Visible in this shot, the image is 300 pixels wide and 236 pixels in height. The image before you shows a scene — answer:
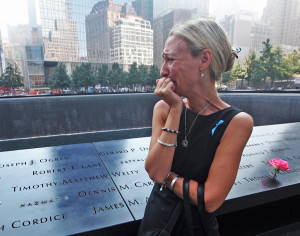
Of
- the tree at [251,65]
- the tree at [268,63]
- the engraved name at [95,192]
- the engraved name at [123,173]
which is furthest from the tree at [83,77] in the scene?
the engraved name at [95,192]

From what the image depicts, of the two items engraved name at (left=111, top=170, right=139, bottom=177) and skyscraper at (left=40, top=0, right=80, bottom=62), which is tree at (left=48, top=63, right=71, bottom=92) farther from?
engraved name at (left=111, top=170, right=139, bottom=177)

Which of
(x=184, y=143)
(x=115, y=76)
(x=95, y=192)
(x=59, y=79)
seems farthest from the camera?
(x=115, y=76)

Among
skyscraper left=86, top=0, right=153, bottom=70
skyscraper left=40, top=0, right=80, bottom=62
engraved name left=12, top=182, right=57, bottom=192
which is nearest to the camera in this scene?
engraved name left=12, top=182, right=57, bottom=192

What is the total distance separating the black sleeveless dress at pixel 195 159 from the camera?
1.08 meters

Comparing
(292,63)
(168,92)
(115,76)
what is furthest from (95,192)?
(115,76)

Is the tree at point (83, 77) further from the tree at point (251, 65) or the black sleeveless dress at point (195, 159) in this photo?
the black sleeveless dress at point (195, 159)

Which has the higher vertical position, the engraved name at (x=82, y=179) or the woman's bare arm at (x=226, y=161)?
the woman's bare arm at (x=226, y=161)

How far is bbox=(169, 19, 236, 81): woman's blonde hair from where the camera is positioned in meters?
1.02

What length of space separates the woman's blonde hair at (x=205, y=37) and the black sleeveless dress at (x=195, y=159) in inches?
11.1

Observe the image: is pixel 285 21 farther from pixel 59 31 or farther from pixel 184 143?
pixel 184 143

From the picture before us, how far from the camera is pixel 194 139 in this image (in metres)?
1.11

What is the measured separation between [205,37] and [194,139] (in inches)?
19.1

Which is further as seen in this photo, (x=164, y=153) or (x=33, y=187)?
(x=33, y=187)

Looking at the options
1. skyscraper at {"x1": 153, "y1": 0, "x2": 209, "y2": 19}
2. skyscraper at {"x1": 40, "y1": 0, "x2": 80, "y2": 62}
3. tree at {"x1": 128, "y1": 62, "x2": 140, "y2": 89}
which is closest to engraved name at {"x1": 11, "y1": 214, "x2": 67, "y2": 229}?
tree at {"x1": 128, "y1": 62, "x2": 140, "y2": 89}
